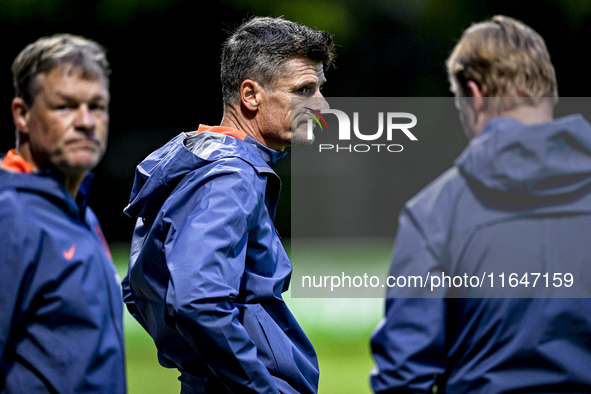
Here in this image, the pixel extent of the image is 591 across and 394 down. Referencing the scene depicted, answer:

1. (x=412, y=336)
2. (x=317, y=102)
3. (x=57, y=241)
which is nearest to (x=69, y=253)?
(x=57, y=241)

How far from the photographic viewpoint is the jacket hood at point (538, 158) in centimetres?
184

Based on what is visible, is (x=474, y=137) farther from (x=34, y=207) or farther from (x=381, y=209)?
(x=34, y=207)

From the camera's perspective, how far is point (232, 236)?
237 centimetres

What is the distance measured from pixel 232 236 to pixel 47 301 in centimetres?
72

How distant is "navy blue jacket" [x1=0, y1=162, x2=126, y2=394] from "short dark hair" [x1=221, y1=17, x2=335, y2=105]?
4.33ft

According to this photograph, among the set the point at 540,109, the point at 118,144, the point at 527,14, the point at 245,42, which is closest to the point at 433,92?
the point at 527,14

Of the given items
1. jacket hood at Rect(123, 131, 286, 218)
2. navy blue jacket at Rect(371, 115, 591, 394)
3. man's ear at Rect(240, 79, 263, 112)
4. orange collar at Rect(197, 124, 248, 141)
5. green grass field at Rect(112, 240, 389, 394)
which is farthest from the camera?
green grass field at Rect(112, 240, 389, 394)

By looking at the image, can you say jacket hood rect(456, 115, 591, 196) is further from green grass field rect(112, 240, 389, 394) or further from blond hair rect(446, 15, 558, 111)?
green grass field rect(112, 240, 389, 394)

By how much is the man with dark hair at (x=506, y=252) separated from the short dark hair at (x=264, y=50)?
123cm

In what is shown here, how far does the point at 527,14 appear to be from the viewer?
18406 millimetres

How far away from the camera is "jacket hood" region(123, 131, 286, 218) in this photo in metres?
2.58

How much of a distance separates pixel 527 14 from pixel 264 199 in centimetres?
1754

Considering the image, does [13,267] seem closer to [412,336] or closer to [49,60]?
[49,60]

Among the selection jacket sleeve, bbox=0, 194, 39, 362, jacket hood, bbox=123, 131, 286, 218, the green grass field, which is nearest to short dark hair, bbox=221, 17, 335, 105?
jacket hood, bbox=123, 131, 286, 218
